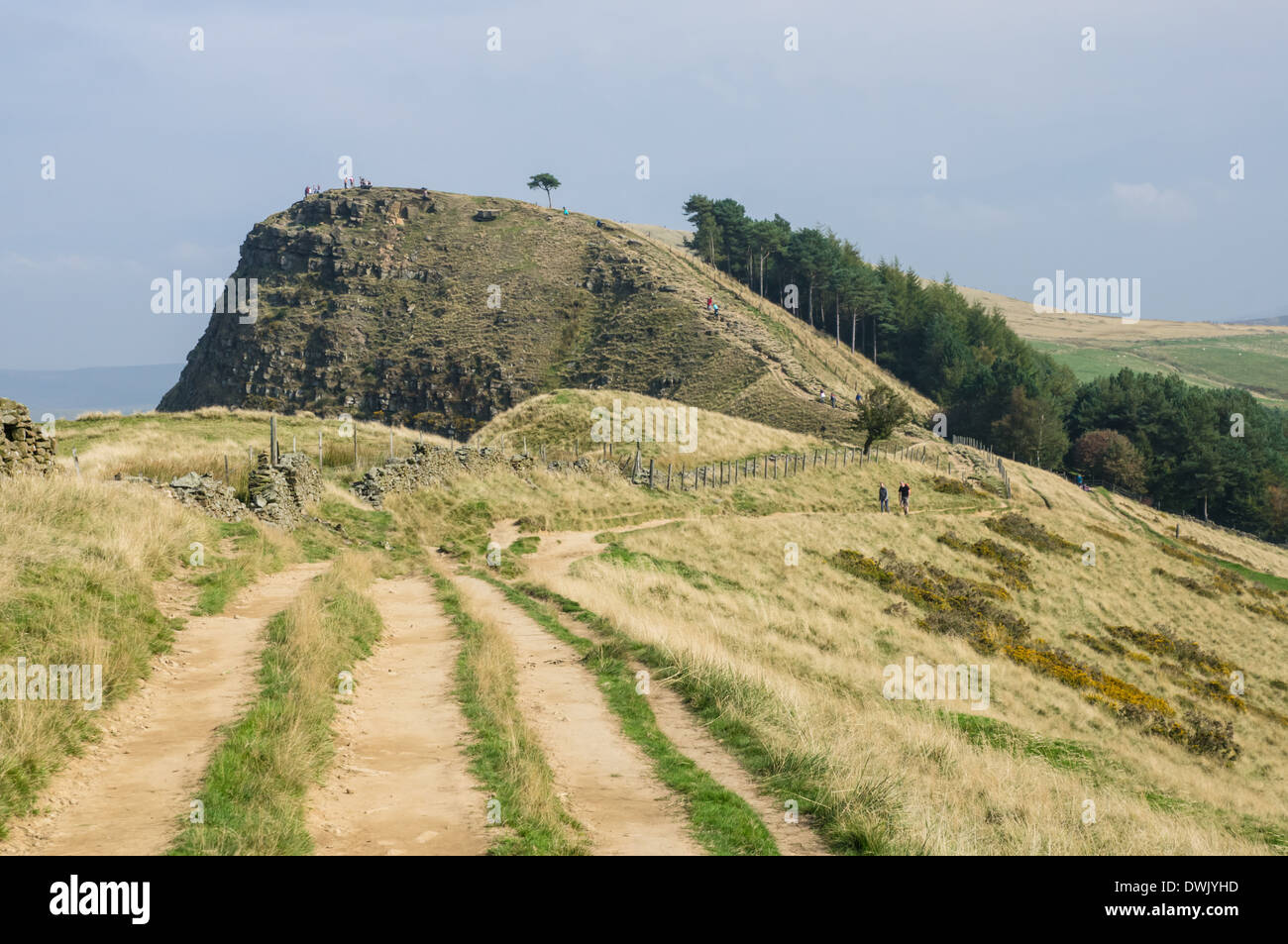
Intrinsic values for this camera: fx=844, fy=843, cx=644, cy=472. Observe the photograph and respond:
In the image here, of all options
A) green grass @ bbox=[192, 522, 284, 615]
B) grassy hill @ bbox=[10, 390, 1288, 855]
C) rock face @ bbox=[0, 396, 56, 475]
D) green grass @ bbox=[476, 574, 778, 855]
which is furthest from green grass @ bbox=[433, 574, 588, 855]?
rock face @ bbox=[0, 396, 56, 475]

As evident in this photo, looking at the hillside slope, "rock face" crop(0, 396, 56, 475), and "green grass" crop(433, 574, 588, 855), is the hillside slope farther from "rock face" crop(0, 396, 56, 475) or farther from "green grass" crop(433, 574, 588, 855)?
"green grass" crop(433, 574, 588, 855)

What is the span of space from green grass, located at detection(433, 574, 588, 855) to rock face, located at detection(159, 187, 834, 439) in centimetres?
8088

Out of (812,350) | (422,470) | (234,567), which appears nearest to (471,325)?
(812,350)

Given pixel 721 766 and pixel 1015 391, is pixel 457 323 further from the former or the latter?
pixel 721 766

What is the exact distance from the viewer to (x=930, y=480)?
195 ft

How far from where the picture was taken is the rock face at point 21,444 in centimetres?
1878

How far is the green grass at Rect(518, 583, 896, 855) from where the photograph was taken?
8406 millimetres

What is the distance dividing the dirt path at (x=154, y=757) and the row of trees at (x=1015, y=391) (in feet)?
328
